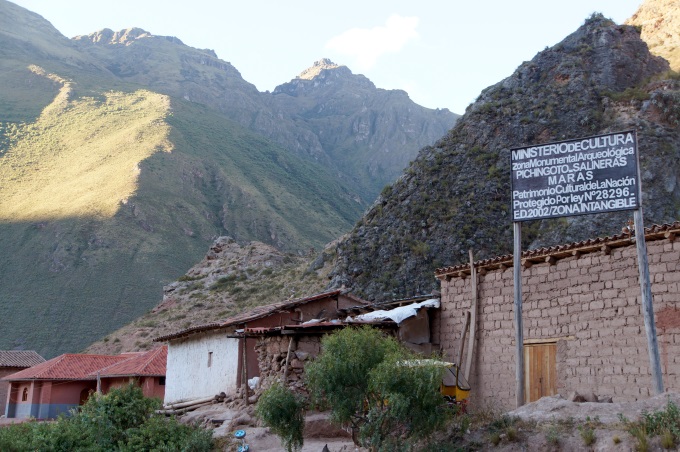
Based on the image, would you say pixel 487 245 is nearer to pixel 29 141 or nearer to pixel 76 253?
pixel 76 253

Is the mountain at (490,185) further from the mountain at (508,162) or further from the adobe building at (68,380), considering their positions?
the adobe building at (68,380)

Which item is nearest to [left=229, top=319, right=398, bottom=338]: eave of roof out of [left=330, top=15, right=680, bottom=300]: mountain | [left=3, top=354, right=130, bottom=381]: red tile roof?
[left=330, top=15, right=680, bottom=300]: mountain

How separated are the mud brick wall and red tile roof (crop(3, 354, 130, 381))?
2544 cm

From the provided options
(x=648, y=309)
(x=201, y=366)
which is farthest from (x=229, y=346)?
(x=648, y=309)

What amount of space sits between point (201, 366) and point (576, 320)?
13.9 meters

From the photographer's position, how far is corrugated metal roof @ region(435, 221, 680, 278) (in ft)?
50.3

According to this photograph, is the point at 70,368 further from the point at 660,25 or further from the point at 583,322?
the point at 660,25

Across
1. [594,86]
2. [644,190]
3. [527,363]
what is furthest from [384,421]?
[594,86]

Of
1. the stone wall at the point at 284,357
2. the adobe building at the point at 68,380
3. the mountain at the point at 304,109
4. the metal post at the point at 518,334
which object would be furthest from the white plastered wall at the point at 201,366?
the mountain at the point at 304,109

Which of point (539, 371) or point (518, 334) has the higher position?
point (518, 334)

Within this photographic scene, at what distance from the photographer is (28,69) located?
117750 millimetres

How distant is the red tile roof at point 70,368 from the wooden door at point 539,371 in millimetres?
26575

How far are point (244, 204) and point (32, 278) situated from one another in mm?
27332

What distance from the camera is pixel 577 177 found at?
51.2ft
